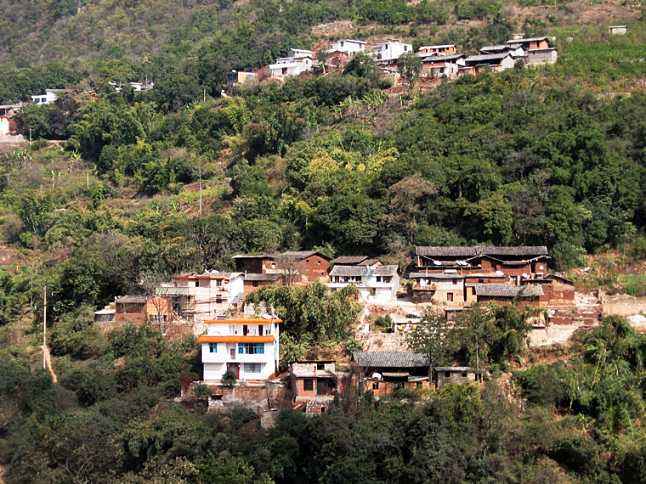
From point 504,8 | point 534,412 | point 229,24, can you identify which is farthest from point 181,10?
point 534,412

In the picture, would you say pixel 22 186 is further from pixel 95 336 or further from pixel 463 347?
pixel 463 347

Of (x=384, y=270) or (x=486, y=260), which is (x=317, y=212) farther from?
(x=486, y=260)

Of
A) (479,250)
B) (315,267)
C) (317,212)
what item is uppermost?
(317,212)

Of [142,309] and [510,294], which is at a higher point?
[510,294]

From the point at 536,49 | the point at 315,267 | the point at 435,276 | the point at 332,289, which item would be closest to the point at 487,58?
the point at 536,49

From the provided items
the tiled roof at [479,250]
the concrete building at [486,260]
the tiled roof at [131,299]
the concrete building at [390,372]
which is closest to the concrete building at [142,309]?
the tiled roof at [131,299]

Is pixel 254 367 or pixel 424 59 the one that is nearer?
pixel 254 367

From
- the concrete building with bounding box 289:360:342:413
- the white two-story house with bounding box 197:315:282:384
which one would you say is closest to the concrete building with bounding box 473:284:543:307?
the concrete building with bounding box 289:360:342:413
